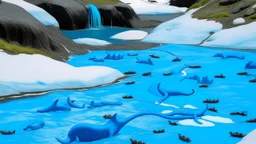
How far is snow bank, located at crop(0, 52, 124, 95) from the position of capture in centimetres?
1194

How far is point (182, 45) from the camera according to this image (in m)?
25.0

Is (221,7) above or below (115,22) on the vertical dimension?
above

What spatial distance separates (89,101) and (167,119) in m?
2.60

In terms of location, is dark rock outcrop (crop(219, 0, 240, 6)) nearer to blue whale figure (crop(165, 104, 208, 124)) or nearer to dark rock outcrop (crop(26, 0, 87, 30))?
dark rock outcrop (crop(26, 0, 87, 30))

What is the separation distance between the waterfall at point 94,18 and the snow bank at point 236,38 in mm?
16259

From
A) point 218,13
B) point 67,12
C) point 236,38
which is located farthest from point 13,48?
point 67,12

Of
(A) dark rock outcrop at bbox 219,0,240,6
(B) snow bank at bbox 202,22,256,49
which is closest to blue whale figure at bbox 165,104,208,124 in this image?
(B) snow bank at bbox 202,22,256,49

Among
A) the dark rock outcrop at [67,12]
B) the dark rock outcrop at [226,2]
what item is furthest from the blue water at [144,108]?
the dark rock outcrop at [67,12]

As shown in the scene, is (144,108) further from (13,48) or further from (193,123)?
(13,48)

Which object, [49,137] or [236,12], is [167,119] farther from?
[236,12]

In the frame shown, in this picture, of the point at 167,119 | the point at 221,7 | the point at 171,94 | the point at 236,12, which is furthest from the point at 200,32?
the point at 167,119

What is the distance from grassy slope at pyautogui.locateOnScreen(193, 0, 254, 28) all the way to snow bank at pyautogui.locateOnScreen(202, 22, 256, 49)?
4.77ft

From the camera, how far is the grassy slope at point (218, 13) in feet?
90.1

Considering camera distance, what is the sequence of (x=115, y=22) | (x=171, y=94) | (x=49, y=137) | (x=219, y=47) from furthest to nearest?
1. (x=115, y=22)
2. (x=219, y=47)
3. (x=171, y=94)
4. (x=49, y=137)
